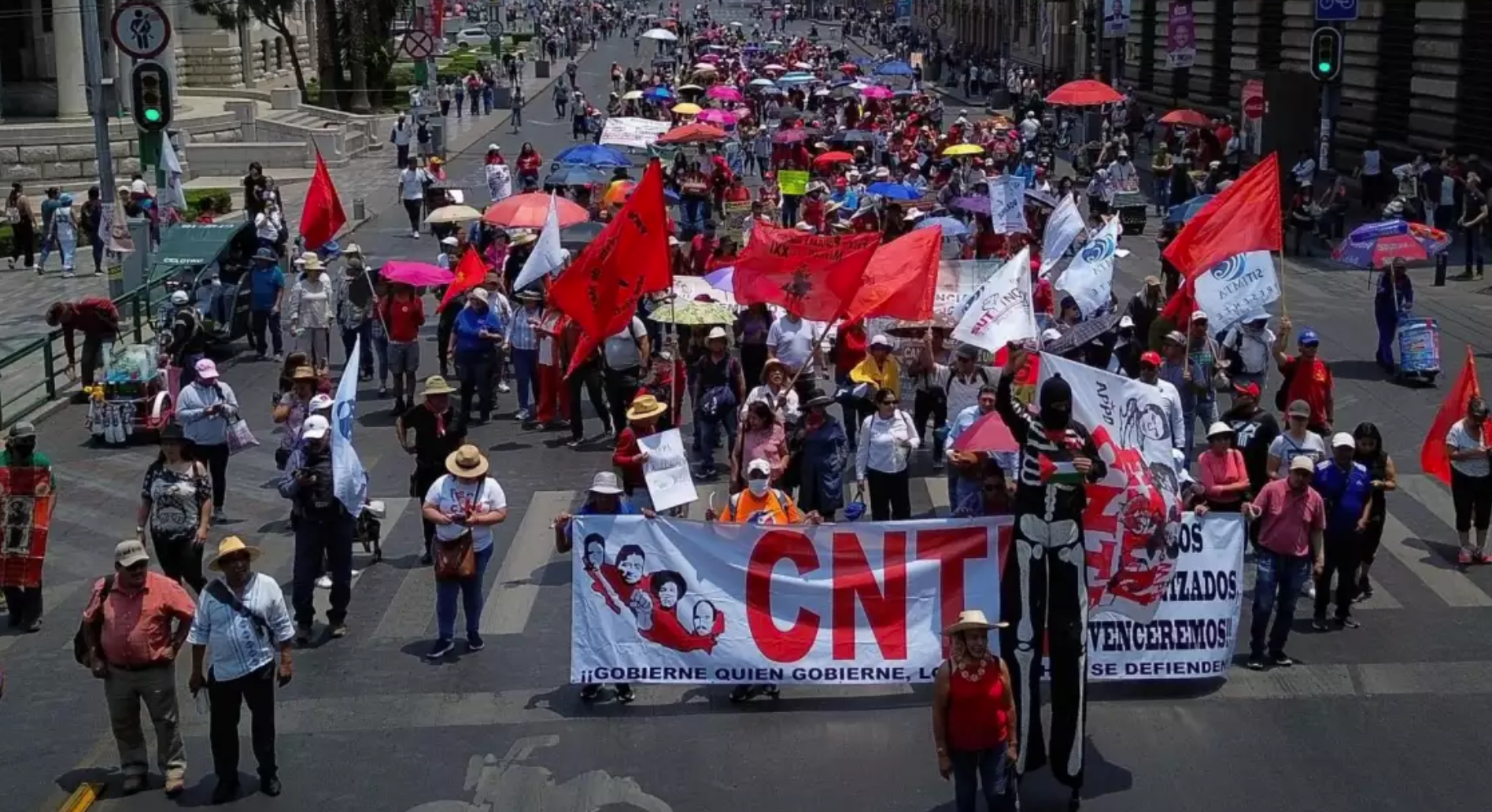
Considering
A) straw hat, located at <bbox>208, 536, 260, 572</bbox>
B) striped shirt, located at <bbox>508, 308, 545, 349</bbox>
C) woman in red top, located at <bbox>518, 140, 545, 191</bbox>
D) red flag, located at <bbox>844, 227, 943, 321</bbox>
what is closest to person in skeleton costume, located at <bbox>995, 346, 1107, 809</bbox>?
straw hat, located at <bbox>208, 536, 260, 572</bbox>

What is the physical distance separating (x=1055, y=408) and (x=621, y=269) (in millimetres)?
5737

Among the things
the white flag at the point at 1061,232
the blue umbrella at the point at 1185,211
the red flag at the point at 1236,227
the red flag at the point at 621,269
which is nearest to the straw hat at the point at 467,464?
the red flag at the point at 621,269

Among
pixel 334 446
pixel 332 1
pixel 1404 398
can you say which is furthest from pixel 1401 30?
pixel 334 446

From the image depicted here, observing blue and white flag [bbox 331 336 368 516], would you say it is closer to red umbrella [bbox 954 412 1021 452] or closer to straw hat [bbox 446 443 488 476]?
straw hat [bbox 446 443 488 476]

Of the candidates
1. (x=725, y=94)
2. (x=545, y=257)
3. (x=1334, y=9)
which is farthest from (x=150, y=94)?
(x=725, y=94)

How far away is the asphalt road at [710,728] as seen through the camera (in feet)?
32.3

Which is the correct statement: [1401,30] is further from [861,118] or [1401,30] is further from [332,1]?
[332,1]

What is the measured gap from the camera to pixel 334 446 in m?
11.9

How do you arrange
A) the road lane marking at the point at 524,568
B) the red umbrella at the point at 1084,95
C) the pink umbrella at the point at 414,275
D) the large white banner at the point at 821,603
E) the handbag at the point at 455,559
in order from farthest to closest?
the red umbrella at the point at 1084,95
the pink umbrella at the point at 414,275
the road lane marking at the point at 524,568
the handbag at the point at 455,559
the large white banner at the point at 821,603

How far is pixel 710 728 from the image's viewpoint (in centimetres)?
1084

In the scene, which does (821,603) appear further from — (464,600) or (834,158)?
(834,158)

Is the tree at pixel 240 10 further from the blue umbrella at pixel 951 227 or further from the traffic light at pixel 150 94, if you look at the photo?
the blue umbrella at pixel 951 227

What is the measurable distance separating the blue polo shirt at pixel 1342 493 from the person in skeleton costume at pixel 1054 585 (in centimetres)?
327

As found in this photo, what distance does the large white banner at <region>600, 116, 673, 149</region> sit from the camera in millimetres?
35594
